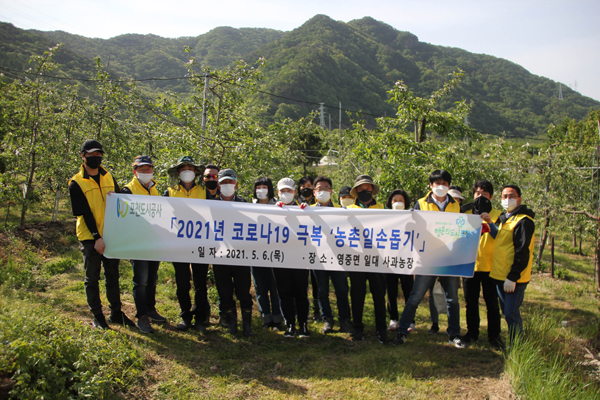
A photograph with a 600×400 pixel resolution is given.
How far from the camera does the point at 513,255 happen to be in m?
4.55

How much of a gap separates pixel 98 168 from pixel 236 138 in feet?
8.66

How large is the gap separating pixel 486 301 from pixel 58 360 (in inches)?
195

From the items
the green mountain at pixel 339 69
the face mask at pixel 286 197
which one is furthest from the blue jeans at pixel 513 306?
the green mountain at pixel 339 69

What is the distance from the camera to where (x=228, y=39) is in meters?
124

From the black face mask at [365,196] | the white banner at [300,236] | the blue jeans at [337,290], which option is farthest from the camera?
the black face mask at [365,196]

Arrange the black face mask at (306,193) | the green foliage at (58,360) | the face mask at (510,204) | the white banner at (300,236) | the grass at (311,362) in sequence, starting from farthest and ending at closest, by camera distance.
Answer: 1. the black face mask at (306,193)
2. the white banner at (300,236)
3. the face mask at (510,204)
4. the grass at (311,362)
5. the green foliage at (58,360)

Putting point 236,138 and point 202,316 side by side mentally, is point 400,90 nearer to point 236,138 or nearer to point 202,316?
point 236,138

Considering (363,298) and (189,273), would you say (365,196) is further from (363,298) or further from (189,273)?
(189,273)

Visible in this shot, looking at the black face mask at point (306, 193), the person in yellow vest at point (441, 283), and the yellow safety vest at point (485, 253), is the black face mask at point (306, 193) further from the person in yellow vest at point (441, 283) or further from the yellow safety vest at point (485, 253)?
the yellow safety vest at point (485, 253)

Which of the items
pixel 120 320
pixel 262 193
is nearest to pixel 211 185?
pixel 262 193

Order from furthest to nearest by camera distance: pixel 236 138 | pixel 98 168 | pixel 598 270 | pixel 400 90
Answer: pixel 598 270 < pixel 400 90 < pixel 236 138 < pixel 98 168

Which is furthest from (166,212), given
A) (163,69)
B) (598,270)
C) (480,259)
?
(163,69)

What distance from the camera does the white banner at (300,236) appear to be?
471cm

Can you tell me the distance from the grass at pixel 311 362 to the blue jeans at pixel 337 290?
333mm
